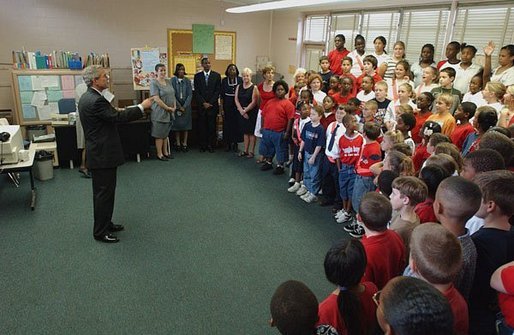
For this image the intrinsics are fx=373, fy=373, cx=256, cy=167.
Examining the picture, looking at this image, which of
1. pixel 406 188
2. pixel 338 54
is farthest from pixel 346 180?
pixel 338 54

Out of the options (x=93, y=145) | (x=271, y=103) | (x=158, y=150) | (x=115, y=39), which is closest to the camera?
(x=93, y=145)

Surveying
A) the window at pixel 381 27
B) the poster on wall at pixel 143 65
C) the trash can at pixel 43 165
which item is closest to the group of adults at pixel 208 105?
the poster on wall at pixel 143 65

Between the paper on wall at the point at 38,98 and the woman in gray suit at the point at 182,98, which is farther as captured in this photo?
the paper on wall at the point at 38,98

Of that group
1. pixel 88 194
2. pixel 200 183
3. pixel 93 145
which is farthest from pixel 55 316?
pixel 200 183

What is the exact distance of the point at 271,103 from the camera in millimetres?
5410

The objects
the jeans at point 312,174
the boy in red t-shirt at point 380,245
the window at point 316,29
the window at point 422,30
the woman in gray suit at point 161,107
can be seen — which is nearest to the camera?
the boy in red t-shirt at point 380,245

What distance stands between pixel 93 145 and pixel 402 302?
2926mm

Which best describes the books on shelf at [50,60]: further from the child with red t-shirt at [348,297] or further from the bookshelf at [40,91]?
the child with red t-shirt at [348,297]

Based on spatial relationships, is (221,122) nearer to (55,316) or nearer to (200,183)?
(200,183)

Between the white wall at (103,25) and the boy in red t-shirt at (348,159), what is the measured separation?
5586 millimetres

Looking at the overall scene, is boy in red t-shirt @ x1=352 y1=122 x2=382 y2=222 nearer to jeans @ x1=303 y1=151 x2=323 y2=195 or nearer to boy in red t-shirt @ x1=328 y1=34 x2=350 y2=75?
jeans @ x1=303 y1=151 x2=323 y2=195

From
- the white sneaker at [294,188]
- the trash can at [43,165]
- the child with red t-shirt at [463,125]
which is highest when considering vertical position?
the child with red t-shirt at [463,125]

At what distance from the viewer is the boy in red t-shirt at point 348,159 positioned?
3893 millimetres

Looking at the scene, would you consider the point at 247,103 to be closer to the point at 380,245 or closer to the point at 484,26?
the point at 484,26
